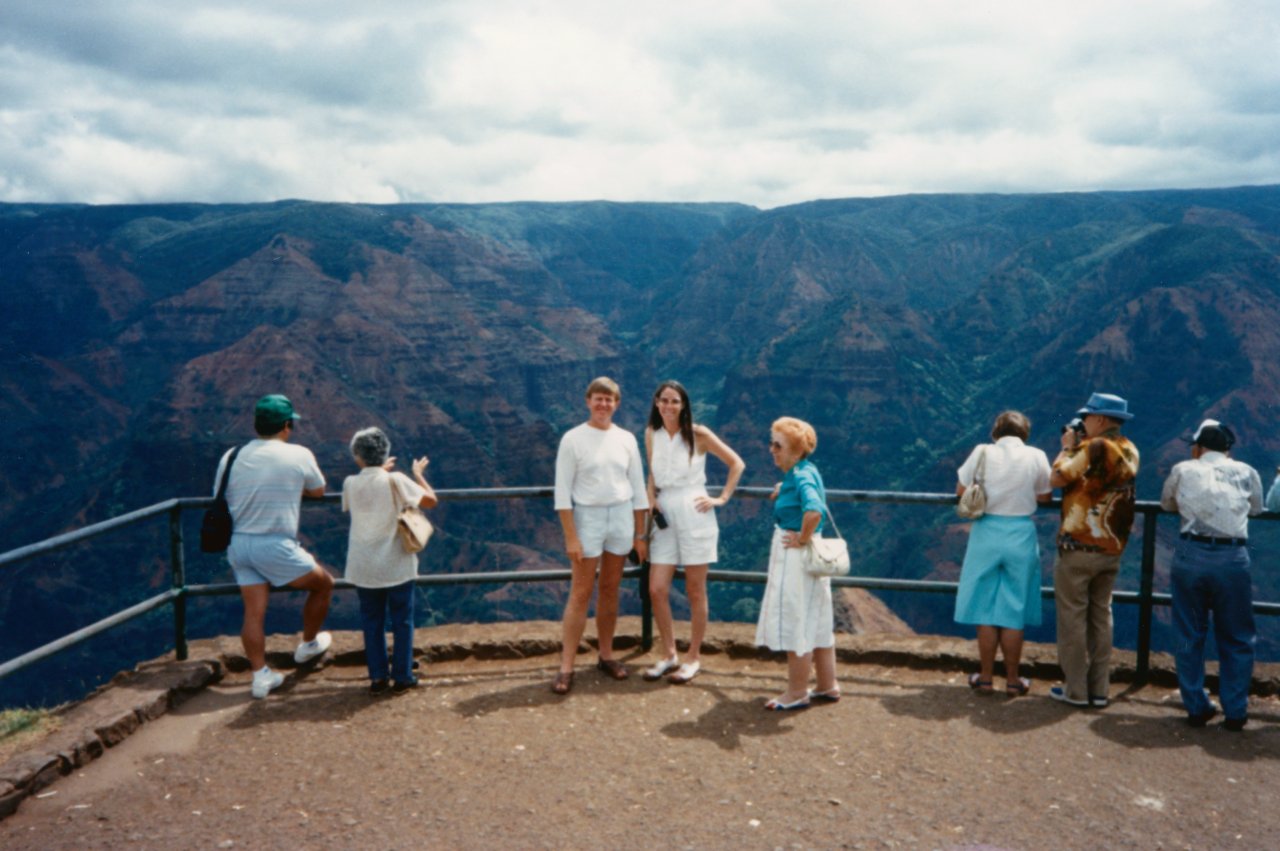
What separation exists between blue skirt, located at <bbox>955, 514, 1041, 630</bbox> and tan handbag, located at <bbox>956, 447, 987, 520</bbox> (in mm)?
114

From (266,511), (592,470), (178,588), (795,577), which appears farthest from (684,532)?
(178,588)

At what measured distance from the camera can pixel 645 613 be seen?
21.0ft

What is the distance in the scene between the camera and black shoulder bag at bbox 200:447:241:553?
5480 mm

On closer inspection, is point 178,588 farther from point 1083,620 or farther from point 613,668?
point 1083,620

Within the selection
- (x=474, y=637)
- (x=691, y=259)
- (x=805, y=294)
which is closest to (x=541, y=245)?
(x=691, y=259)

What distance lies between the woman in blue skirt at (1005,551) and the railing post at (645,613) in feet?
6.19

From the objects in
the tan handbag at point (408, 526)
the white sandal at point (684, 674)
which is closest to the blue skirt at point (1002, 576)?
the white sandal at point (684, 674)

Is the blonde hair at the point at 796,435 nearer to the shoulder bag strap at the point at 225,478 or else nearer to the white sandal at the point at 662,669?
the white sandal at the point at 662,669

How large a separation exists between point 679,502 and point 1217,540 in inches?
113

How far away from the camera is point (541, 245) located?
194250mm

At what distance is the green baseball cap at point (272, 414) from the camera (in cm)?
550

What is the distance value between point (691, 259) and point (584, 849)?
191249mm

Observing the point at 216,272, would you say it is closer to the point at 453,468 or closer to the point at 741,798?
the point at 453,468

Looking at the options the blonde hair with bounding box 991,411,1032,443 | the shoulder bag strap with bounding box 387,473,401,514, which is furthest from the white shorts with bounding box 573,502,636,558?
the blonde hair with bounding box 991,411,1032,443
